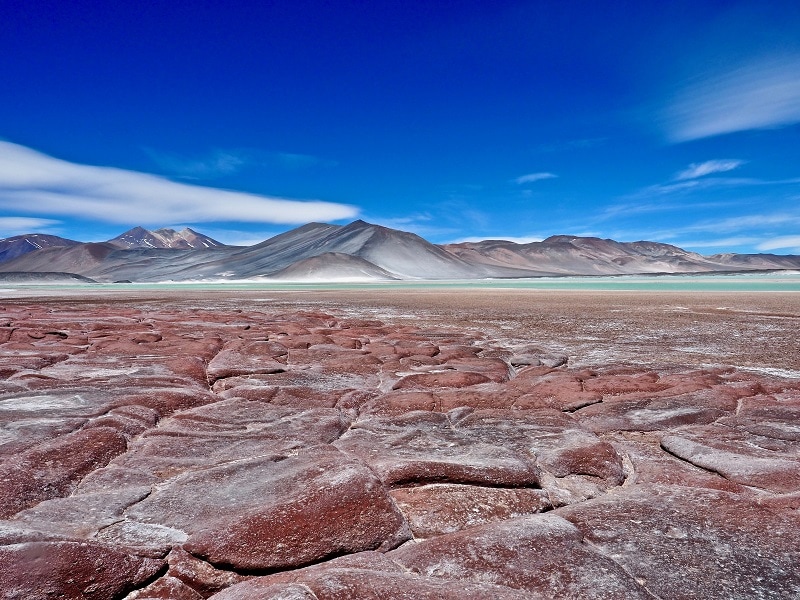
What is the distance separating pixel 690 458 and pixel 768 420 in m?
1.32

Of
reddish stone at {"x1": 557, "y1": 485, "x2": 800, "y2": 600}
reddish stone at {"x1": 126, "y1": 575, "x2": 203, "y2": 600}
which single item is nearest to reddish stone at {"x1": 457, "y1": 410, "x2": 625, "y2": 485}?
reddish stone at {"x1": 557, "y1": 485, "x2": 800, "y2": 600}

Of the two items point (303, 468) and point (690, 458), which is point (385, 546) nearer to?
point (303, 468)

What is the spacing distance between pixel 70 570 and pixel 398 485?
1577 millimetres

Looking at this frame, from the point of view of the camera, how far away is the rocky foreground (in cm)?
209

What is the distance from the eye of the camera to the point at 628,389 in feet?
17.3

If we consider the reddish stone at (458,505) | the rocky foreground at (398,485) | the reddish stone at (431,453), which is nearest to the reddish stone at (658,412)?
the rocky foreground at (398,485)

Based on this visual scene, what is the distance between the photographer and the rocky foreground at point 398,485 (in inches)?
82.1

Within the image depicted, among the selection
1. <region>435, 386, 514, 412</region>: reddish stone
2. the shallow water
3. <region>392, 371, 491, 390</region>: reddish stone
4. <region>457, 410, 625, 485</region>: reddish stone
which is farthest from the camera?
the shallow water

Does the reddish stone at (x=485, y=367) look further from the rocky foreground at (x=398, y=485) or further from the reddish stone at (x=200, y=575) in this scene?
the reddish stone at (x=200, y=575)

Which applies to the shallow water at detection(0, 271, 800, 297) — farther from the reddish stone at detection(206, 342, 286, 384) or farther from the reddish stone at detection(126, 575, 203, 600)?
the reddish stone at detection(126, 575, 203, 600)

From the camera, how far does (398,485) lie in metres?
3.02

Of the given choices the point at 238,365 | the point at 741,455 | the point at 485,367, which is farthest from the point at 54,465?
the point at 485,367

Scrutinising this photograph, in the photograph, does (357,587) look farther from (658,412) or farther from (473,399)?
(658,412)

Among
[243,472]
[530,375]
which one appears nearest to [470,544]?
[243,472]
